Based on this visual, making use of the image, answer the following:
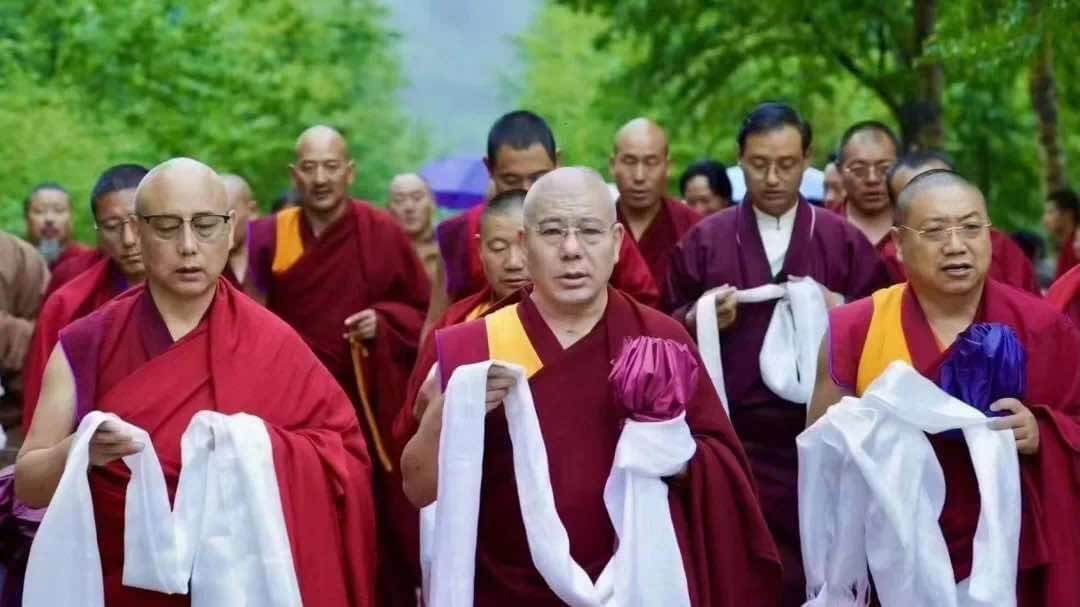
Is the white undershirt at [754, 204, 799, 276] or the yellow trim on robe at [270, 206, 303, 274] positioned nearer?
the white undershirt at [754, 204, 799, 276]

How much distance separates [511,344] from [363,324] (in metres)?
4.03

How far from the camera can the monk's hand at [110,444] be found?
18.3 ft

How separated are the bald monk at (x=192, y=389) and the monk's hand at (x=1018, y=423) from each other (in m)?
1.80

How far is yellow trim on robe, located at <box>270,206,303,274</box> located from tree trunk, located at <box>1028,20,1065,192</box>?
5.71 m

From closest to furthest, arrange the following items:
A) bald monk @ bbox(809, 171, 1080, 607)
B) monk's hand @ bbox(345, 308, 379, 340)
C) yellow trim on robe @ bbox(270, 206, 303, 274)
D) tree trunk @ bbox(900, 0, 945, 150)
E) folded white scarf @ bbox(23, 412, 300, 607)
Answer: folded white scarf @ bbox(23, 412, 300, 607) → bald monk @ bbox(809, 171, 1080, 607) → monk's hand @ bbox(345, 308, 379, 340) → yellow trim on robe @ bbox(270, 206, 303, 274) → tree trunk @ bbox(900, 0, 945, 150)

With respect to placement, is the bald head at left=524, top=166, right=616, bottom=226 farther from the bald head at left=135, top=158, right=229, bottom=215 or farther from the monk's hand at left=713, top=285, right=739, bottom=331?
the monk's hand at left=713, top=285, right=739, bottom=331

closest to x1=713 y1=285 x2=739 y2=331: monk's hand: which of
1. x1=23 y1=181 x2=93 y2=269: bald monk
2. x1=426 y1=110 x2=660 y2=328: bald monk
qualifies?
x1=426 y1=110 x2=660 y2=328: bald monk

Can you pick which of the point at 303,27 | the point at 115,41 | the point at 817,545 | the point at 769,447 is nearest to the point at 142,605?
the point at 817,545

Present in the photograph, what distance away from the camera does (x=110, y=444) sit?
559 centimetres

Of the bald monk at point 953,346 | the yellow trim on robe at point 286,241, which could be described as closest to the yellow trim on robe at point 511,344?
the bald monk at point 953,346

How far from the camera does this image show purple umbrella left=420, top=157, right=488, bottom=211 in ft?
74.7

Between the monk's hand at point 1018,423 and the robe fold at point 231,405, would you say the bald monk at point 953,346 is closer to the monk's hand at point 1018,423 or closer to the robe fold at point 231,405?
the monk's hand at point 1018,423

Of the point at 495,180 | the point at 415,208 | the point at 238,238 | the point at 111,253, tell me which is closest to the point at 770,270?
the point at 495,180

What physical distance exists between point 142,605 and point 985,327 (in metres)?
2.48
